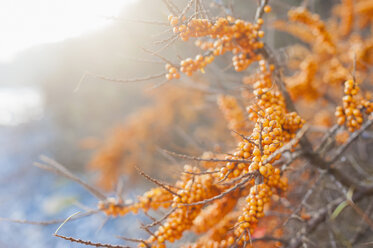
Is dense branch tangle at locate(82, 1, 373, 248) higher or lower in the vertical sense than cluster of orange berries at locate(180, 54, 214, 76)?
lower

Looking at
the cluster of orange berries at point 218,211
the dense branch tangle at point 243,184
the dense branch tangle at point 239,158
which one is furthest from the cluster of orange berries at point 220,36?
the cluster of orange berries at point 218,211

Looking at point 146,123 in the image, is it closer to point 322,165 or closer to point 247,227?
point 322,165

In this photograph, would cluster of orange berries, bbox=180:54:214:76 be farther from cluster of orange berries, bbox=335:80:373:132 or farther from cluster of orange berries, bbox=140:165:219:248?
cluster of orange berries, bbox=335:80:373:132

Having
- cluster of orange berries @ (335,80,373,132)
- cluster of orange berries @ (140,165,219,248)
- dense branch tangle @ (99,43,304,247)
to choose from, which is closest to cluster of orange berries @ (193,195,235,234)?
dense branch tangle @ (99,43,304,247)

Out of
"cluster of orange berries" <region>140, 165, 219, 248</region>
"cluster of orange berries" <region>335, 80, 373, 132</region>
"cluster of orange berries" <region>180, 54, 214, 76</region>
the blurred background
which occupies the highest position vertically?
the blurred background

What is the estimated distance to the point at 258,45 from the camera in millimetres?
1433

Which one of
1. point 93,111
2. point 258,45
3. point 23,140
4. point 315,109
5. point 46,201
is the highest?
point 23,140

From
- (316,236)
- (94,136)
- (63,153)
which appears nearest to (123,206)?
(316,236)

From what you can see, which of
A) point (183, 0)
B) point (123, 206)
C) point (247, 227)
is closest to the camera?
point (247, 227)

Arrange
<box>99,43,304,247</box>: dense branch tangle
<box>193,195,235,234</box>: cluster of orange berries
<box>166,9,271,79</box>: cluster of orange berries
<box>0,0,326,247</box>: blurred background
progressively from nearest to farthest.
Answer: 1. <box>99,43,304,247</box>: dense branch tangle
2. <box>166,9,271,79</box>: cluster of orange berries
3. <box>193,195,235,234</box>: cluster of orange berries
4. <box>0,0,326,247</box>: blurred background

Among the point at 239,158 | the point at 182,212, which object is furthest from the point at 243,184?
the point at 182,212

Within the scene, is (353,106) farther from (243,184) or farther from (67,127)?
(67,127)

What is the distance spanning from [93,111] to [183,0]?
7.44 m

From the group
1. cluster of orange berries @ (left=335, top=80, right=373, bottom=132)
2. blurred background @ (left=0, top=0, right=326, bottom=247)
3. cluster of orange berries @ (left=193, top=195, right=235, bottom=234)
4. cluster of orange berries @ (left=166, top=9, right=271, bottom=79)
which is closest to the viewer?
cluster of orange berries @ (left=166, top=9, right=271, bottom=79)
